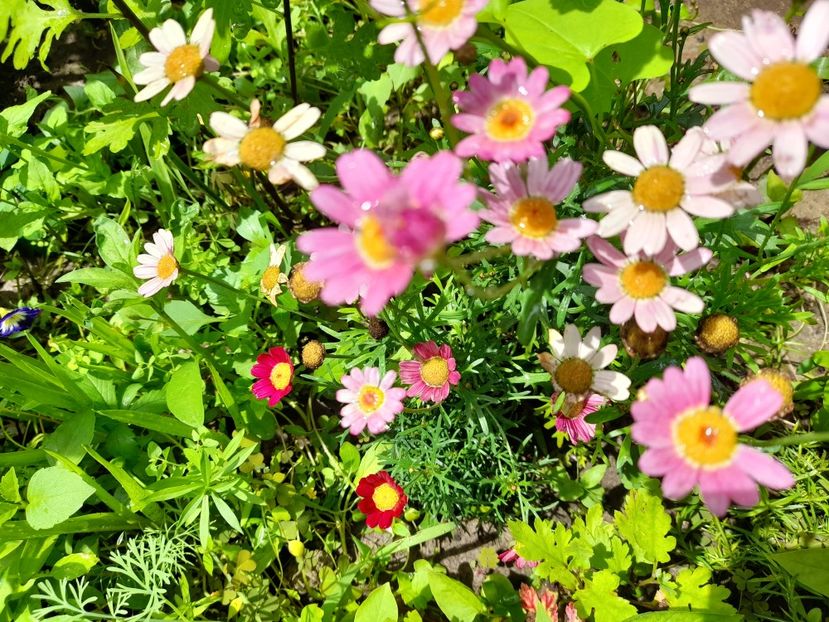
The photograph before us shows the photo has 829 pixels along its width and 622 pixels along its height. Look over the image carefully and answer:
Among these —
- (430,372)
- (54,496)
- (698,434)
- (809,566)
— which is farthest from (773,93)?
(54,496)

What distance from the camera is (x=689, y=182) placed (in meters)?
1.09

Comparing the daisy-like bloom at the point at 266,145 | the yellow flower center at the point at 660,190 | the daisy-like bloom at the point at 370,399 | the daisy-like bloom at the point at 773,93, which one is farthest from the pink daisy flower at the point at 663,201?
the daisy-like bloom at the point at 370,399

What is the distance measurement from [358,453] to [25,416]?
44.1 inches

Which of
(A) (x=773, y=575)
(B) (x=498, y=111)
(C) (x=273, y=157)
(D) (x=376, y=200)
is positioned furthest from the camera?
(A) (x=773, y=575)

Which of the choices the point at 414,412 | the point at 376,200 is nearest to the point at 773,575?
the point at 414,412

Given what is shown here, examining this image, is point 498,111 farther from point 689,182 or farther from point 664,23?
point 664,23

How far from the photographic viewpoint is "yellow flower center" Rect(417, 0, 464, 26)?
41.8 inches

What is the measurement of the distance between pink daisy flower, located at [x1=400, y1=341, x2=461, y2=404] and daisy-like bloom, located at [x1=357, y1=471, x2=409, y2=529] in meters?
0.32

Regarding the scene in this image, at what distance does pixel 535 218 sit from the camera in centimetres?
107

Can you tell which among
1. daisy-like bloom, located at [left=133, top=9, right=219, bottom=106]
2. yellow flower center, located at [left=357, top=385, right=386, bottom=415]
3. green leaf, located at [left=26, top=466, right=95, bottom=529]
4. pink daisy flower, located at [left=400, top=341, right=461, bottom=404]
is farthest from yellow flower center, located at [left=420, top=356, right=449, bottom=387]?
green leaf, located at [left=26, top=466, right=95, bottom=529]

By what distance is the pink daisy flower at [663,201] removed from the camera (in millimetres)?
1057

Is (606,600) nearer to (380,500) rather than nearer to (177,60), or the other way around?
(380,500)

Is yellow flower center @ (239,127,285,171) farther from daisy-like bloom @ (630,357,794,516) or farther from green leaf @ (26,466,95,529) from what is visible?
green leaf @ (26,466,95,529)

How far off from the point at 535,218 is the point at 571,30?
0.57 meters
